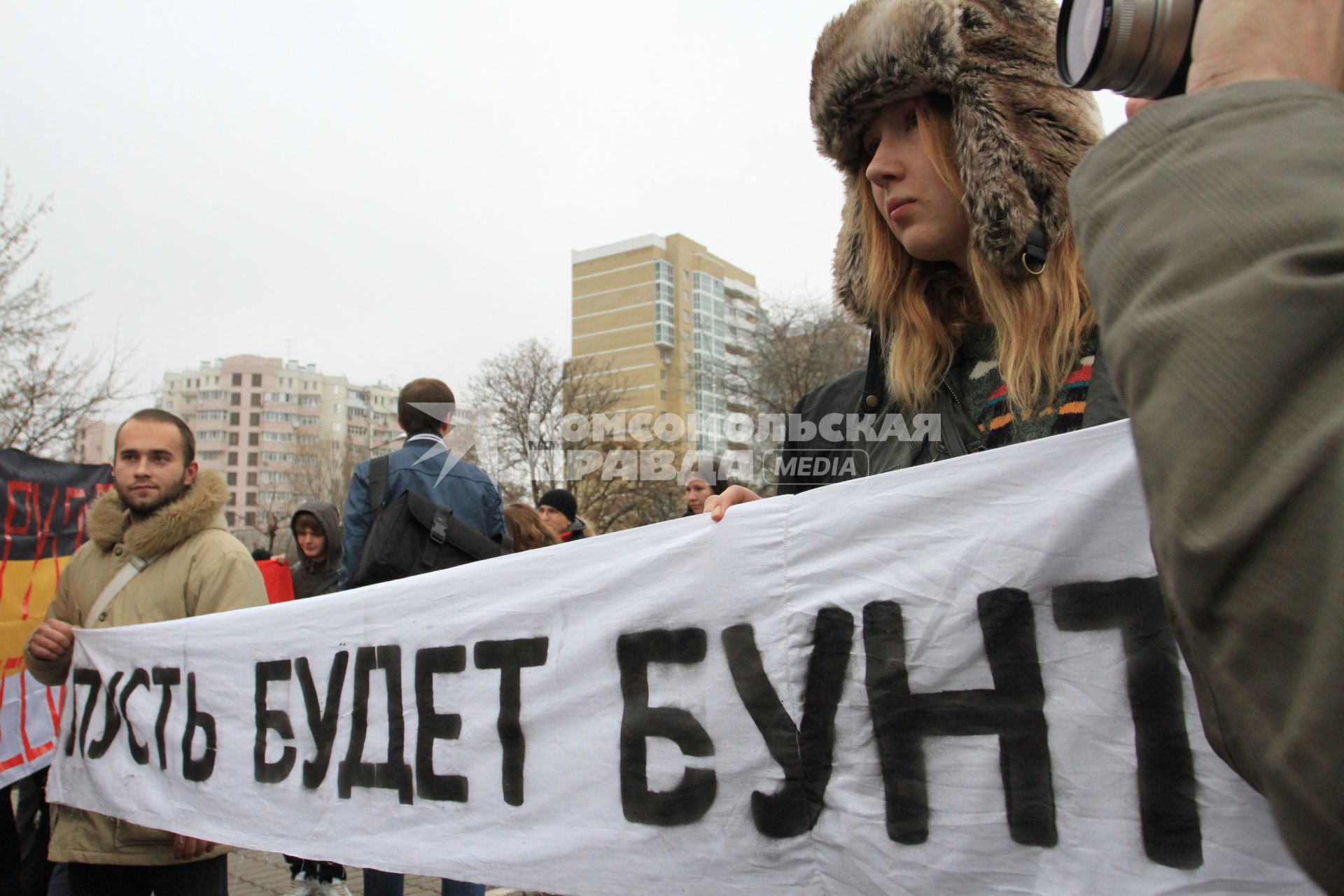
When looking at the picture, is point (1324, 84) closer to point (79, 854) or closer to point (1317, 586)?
point (1317, 586)

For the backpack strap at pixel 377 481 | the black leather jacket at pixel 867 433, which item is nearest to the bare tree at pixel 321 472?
the backpack strap at pixel 377 481

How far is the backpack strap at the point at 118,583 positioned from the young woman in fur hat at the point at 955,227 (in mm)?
2543

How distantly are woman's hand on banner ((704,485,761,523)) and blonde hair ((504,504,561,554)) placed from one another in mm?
4199

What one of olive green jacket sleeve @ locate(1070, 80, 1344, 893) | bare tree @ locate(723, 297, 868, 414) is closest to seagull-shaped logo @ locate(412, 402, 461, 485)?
olive green jacket sleeve @ locate(1070, 80, 1344, 893)

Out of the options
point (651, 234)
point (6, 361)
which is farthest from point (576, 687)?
point (651, 234)

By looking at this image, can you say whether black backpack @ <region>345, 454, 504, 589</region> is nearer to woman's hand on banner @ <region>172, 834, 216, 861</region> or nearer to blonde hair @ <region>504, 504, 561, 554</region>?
woman's hand on banner @ <region>172, 834, 216, 861</region>

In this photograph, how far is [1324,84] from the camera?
581 mm

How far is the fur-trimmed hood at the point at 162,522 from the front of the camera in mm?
3289

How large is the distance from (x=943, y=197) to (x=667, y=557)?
93 centimetres

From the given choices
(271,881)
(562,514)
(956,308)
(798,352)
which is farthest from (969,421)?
(798,352)

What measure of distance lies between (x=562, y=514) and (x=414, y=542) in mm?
3903

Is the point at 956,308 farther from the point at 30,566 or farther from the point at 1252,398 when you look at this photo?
the point at 30,566

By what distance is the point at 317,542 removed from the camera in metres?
6.43

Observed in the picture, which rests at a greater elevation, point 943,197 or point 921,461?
point 943,197
